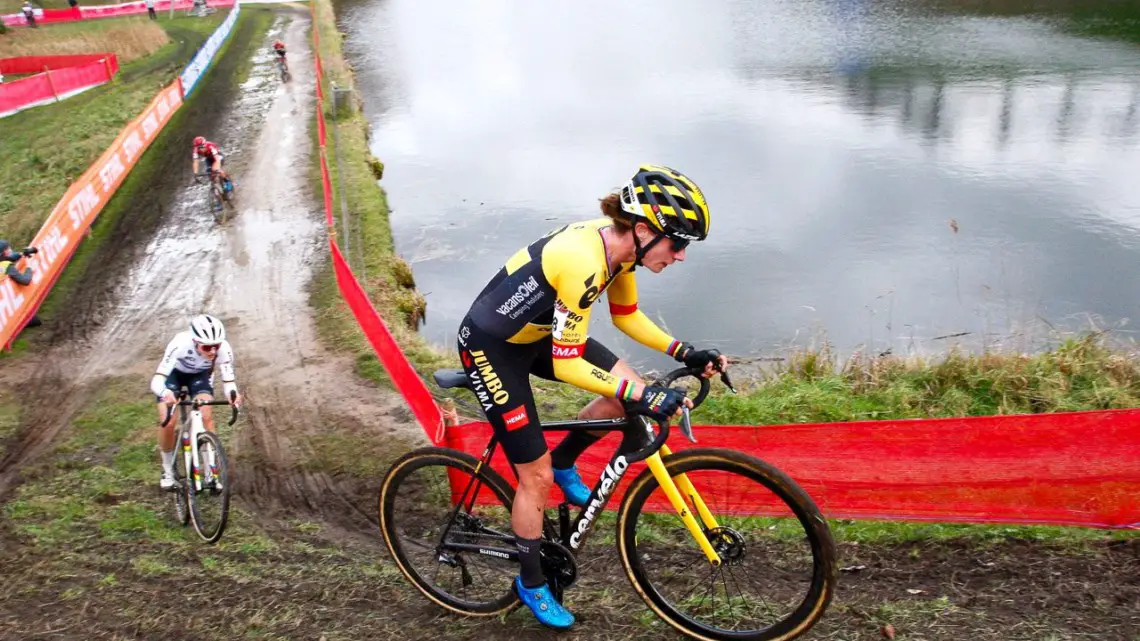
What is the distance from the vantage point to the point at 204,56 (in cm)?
3916

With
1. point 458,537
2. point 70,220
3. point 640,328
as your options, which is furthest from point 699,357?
point 70,220

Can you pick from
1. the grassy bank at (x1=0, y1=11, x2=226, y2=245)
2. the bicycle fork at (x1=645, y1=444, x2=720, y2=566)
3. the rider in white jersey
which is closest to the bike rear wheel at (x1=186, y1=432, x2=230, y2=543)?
the rider in white jersey

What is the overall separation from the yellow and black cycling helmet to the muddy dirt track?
2.52 m

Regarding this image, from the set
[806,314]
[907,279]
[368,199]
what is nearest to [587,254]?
[806,314]

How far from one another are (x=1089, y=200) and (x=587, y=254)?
21117mm

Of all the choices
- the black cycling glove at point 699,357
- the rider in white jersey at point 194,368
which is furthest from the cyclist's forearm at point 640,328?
the rider in white jersey at point 194,368

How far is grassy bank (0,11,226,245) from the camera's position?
2158 centimetres

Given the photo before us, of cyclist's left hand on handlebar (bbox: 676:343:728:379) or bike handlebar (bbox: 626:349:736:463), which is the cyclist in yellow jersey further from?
bike handlebar (bbox: 626:349:736:463)

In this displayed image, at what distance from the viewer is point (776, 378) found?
11023 millimetres

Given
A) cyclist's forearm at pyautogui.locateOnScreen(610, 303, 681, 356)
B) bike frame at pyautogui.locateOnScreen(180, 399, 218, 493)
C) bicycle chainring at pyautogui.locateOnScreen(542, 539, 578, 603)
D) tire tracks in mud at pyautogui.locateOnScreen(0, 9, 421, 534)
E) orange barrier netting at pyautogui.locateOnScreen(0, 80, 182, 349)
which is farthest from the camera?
orange barrier netting at pyautogui.locateOnScreen(0, 80, 182, 349)

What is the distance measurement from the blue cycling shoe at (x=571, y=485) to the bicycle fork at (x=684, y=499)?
71 cm

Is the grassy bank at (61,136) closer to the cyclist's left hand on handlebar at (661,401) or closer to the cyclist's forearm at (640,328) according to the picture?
the cyclist's forearm at (640,328)

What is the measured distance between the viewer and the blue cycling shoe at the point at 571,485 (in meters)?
5.40

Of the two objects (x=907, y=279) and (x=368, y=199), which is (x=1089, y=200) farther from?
(x=368, y=199)
